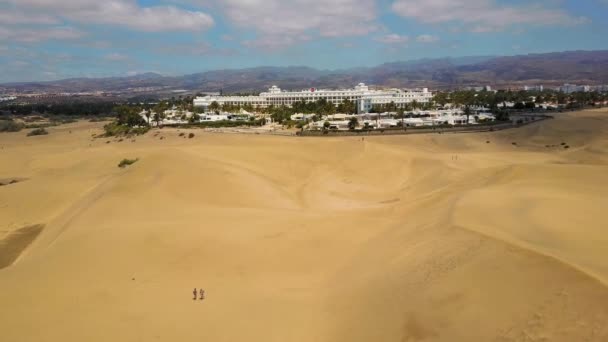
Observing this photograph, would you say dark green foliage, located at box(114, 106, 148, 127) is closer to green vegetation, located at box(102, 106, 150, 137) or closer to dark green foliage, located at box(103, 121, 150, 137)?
green vegetation, located at box(102, 106, 150, 137)

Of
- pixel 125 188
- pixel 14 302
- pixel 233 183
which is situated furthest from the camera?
pixel 233 183

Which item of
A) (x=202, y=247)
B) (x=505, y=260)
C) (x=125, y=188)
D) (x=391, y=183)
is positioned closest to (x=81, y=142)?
(x=125, y=188)

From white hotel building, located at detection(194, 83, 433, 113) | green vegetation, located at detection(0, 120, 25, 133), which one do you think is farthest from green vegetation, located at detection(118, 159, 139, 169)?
white hotel building, located at detection(194, 83, 433, 113)

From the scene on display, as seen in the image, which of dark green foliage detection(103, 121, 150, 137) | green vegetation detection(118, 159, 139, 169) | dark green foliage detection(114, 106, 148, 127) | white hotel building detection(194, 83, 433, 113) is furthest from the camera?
white hotel building detection(194, 83, 433, 113)

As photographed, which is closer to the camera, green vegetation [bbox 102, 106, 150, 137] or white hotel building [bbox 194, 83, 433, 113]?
green vegetation [bbox 102, 106, 150, 137]

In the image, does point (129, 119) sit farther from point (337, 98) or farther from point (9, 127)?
point (337, 98)

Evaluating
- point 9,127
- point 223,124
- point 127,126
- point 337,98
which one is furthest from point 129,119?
point 337,98

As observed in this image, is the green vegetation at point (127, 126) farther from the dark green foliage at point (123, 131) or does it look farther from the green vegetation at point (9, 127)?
the green vegetation at point (9, 127)

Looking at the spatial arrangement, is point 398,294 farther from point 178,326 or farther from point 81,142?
point 81,142
